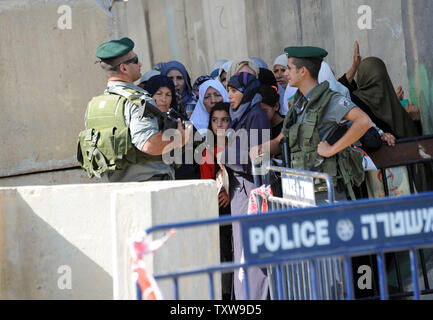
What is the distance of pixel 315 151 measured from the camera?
4754 millimetres

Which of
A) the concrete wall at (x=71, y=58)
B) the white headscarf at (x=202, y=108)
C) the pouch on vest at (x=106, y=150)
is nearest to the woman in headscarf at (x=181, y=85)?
the white headscarf at (x=202, y=108)

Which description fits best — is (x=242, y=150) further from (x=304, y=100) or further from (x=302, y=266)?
(x=302, y=266)

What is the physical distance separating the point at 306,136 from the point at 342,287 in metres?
1.03

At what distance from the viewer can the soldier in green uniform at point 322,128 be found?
4625 millimetres

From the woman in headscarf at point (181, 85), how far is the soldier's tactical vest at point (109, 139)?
172 cm

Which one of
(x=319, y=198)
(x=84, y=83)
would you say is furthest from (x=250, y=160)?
(x=84, y=83)

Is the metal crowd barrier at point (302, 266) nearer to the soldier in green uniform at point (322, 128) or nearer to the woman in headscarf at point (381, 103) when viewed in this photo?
the soldier in green uniform at point (322, 128)

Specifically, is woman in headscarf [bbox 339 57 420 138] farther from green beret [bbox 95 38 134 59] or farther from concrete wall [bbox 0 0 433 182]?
green beret [bbox 95 38 134 59]

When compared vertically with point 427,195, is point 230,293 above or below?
below

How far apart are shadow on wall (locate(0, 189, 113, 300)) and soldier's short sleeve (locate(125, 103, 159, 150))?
0.76 meters
